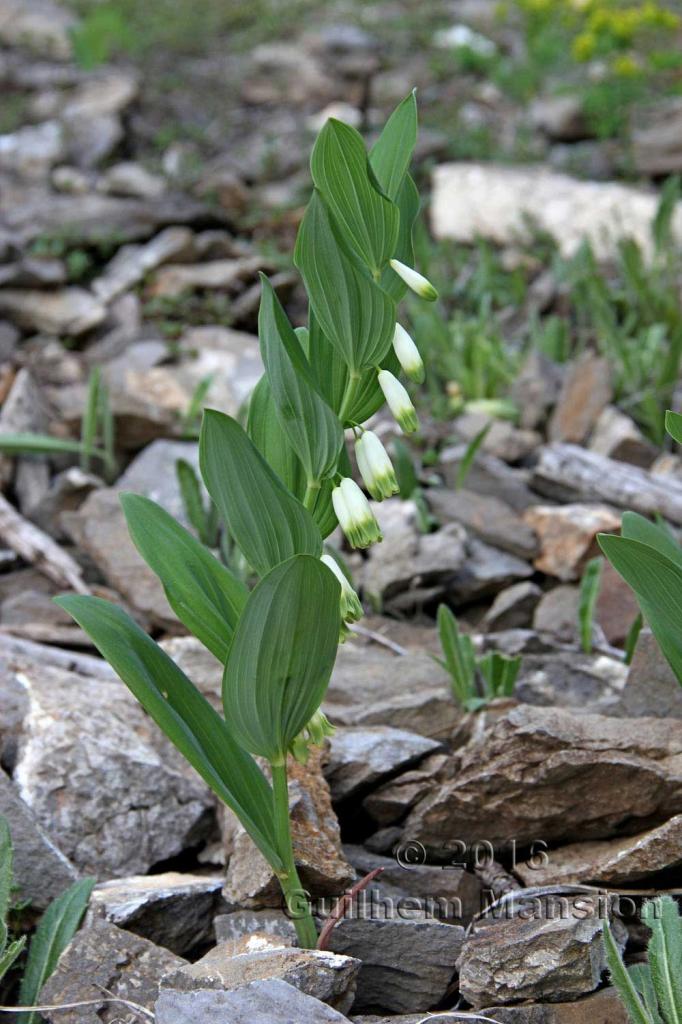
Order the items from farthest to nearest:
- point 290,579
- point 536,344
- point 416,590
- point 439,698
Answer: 1. point 536,344
2. point 416,590
3. point 439,698
4. point 290,579

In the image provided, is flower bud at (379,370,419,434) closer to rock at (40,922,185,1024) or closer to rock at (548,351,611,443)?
rock at (40,922,185,1024)

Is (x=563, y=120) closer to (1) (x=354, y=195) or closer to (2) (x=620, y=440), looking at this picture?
(2) (x=620, y=440)

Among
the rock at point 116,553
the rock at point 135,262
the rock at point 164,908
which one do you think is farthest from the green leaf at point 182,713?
the rock at point 135,262

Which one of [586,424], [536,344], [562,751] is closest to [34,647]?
[562,751]

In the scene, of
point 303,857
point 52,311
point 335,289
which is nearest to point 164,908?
point 303,857

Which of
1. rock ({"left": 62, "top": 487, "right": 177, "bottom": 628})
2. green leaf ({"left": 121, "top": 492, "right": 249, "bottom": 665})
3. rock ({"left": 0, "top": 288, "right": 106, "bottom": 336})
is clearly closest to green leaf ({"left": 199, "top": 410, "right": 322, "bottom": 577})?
green leaf ({"left": 121, "top": 492, "right": 249, "bottom": 665})

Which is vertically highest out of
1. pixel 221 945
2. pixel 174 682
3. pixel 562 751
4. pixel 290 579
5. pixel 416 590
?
pixel 290 579

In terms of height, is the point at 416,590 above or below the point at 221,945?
below

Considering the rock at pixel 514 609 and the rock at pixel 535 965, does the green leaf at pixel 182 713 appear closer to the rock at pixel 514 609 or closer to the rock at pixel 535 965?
the rock at pixel 535 965

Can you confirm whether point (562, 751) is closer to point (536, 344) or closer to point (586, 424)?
point (586, 424)
